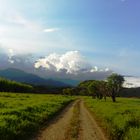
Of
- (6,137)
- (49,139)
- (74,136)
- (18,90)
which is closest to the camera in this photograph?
(6,137)

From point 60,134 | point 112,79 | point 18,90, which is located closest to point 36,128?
point 60,134

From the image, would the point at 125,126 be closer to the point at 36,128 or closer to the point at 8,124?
the point at 36,128

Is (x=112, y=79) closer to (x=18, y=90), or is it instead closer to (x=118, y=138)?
(x=18, y=90)

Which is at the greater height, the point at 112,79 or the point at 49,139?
the point at 112,79

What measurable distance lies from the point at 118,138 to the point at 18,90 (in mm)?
177031

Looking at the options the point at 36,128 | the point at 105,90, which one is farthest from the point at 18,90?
the point at 36,128

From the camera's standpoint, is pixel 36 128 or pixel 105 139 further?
pixel 36 128

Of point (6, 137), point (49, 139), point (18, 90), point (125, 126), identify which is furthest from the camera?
point (18, 90)

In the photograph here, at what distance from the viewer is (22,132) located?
22797mm

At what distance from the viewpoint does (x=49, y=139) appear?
2206 cm

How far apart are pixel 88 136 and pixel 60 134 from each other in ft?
7.02

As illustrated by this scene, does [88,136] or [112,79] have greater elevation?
[112,79]

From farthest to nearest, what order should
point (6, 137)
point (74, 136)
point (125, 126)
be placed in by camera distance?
point (125, 126) < point (74, 136) < point (6, 137)

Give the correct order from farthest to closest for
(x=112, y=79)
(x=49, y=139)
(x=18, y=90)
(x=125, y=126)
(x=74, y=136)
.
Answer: (x=18, y=90)
(x=112, y=79)
(x=125, y=126)
(x=74, y=136)
(x=49, y=139)
